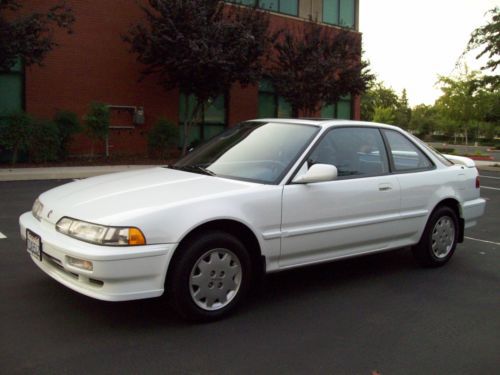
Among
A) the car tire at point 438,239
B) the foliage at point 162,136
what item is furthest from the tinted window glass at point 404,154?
the foliage at point 162,136

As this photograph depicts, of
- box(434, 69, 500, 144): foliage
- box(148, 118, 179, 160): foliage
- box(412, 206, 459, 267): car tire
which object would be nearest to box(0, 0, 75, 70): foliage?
box(148, 118, 179, 160): foliage

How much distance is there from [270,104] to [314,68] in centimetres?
371

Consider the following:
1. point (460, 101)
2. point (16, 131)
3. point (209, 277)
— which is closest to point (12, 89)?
point (16, 131)

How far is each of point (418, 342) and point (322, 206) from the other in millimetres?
1377

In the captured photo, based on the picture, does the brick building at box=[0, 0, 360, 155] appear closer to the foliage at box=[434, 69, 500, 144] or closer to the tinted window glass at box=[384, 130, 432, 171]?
the tinted window glass at box=[384, 130, 432, 171]

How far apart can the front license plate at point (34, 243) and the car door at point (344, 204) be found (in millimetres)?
1888

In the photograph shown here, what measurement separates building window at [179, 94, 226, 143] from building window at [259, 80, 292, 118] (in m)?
1.93

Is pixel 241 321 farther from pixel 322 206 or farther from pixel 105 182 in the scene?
pixel 105 182

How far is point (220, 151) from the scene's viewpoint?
533cm

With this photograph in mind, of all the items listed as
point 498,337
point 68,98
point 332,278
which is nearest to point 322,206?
point 332,278

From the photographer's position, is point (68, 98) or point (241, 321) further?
point (68, 98)

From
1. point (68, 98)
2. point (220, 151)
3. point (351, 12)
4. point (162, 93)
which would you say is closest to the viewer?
point (220, 151)

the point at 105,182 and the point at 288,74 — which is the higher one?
the point at 288,74

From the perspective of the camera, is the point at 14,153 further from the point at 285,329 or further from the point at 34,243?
the point at 285,329
